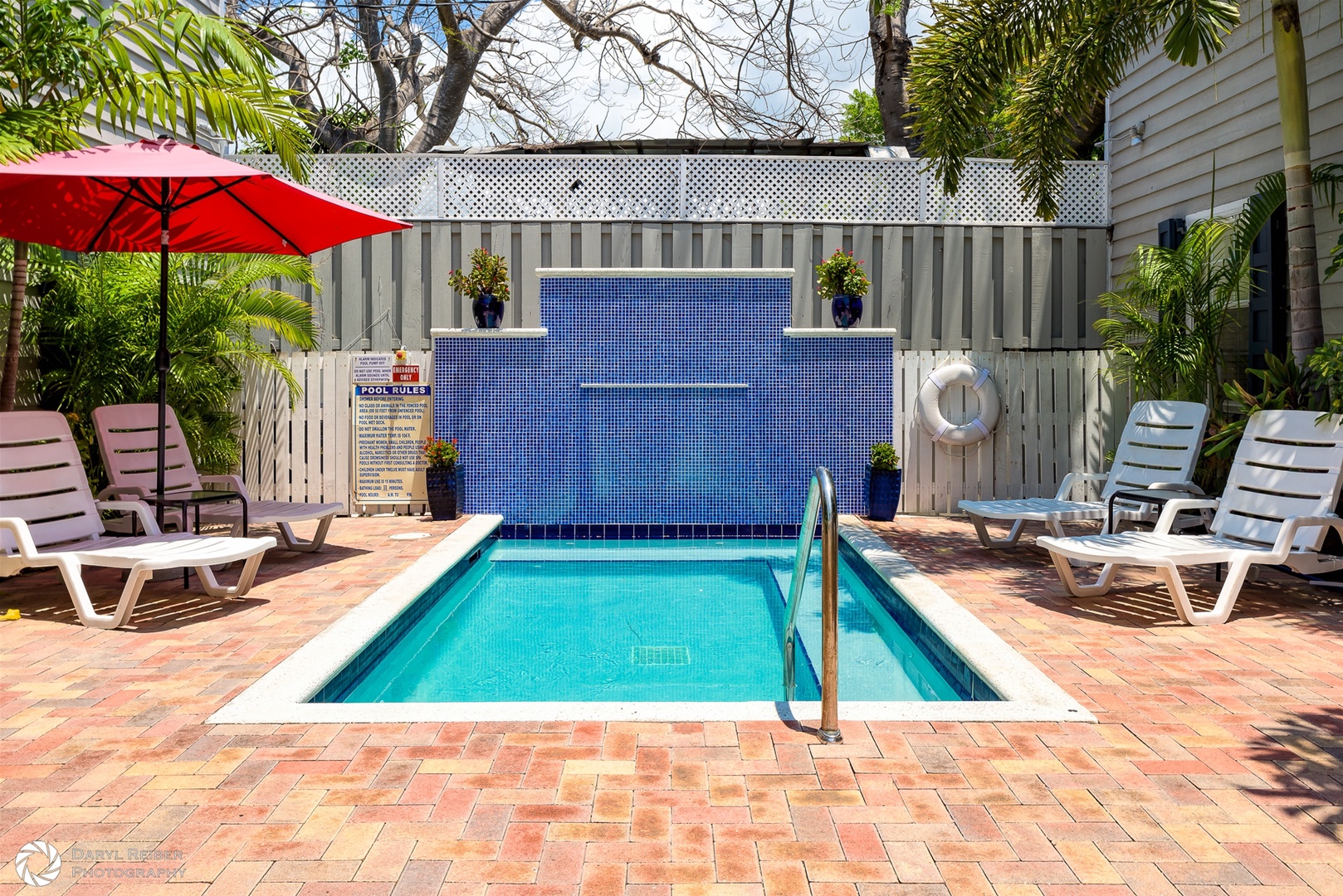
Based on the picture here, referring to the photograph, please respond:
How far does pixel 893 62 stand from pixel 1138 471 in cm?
758

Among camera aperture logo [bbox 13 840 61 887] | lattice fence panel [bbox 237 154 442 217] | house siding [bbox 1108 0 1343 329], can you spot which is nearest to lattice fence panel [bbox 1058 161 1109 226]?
house siding [bbox 1108 0 1343 329]

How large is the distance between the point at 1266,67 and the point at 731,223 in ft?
14.5

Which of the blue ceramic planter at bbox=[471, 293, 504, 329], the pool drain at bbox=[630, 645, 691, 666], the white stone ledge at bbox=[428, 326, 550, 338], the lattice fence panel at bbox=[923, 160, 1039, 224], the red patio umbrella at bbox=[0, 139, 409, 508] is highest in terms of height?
the lattice fence panel at bbox=[923, 160, 1039, 224]

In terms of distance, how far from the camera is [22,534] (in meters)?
4.43

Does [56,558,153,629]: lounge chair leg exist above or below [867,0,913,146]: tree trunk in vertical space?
below

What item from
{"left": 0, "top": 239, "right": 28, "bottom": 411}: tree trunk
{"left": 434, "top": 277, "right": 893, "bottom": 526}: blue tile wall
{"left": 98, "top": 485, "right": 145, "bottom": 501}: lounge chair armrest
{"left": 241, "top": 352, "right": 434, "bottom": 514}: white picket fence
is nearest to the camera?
{"left": 98, "top": 485, "right": 145, "bottom": 501}: lounge chair armrest

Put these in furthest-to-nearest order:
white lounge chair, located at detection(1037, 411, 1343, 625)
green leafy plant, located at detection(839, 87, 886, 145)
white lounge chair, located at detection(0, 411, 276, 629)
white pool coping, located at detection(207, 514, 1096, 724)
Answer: green leafy plant, located at detection(839, 87, 886, 145) → white lounge chair, located at detection(1037, 411, 1343, 625) → white lounge chair, located at detection(0, 411, 276, 629) → white pool coping, located at detection(207, 514, 1096, 724)

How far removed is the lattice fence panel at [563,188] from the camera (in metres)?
9.45

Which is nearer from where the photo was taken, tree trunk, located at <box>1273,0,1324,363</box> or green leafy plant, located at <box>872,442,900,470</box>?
tree trunk, located at <box>1273,0,1324,363</box>

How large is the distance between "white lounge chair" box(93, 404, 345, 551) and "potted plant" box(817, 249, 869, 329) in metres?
4.29

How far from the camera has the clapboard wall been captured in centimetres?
948

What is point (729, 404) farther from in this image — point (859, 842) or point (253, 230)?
point (859, 842)

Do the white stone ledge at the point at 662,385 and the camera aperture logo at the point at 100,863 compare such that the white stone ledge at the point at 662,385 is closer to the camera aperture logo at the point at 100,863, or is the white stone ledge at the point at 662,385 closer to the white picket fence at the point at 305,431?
the white picket fence at the point at 305,431

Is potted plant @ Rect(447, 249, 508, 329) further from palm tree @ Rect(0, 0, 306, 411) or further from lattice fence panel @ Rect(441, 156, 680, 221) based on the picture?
palm tree @ Rect(0, 0, 306, 411)
